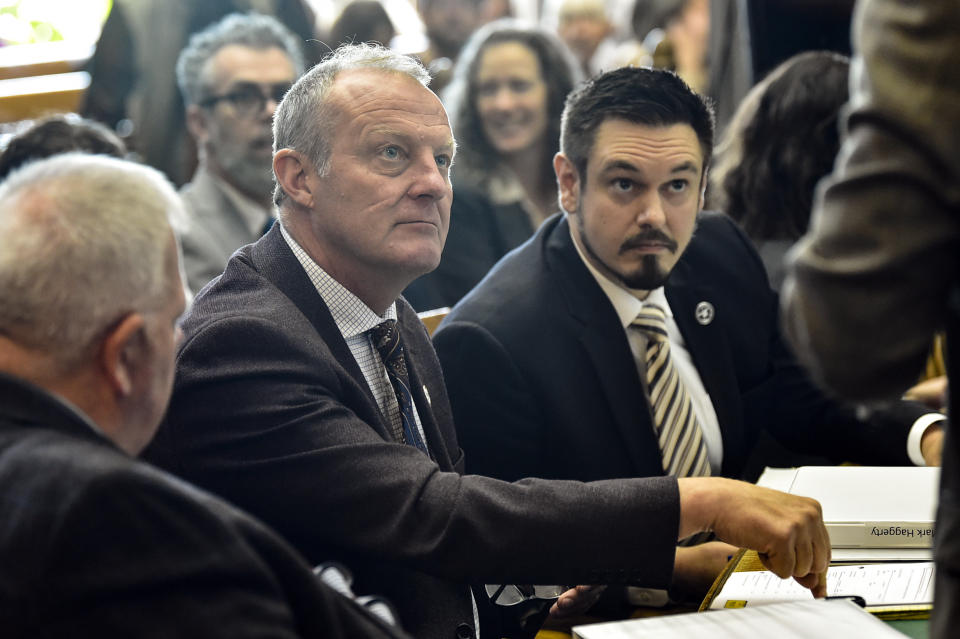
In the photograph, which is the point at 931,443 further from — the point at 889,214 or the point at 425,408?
the point at 889,214

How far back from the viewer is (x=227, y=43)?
3.80m

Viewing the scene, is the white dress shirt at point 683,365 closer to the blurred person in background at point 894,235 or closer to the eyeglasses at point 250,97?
the blurred person in background at point 894,235

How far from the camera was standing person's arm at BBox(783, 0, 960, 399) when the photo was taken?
88 centimetres

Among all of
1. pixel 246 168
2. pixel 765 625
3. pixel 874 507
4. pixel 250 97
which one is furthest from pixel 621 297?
pixel 250 97

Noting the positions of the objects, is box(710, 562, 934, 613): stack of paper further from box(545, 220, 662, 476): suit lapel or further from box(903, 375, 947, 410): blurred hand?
box(903, 375, 947, 410): blurred hand

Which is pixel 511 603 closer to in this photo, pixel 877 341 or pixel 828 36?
pixel 877 341

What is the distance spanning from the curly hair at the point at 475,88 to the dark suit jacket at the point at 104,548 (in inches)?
119

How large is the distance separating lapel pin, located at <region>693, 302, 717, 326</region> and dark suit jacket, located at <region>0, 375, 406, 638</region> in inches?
58.5

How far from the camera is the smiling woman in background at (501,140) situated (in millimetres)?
3801

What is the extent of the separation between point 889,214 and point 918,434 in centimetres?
149

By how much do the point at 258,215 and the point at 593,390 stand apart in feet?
6.50

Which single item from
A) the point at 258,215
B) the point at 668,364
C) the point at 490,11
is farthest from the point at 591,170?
the point at 490,11

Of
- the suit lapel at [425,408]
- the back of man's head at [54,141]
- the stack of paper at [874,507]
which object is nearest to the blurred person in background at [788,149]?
the stack of paper at [874,507]

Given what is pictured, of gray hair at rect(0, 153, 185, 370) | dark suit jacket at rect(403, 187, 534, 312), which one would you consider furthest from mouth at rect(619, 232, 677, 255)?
dark suit jacket at rect(403, 187, 534, 312)
